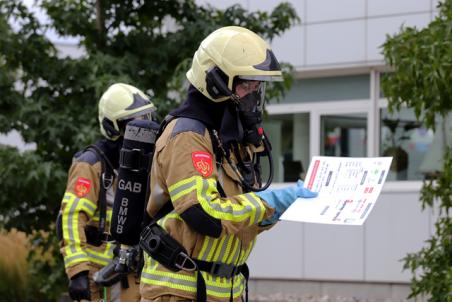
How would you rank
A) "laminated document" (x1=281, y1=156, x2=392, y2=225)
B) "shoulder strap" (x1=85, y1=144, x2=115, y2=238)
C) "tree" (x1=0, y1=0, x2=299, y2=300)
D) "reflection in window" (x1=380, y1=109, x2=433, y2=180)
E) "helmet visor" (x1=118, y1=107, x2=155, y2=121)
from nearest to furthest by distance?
"laminated document" (x1=281, y1=156, x2=392, y2=225) < "helmet visor" (x1=118, y1=107, x2=155, y2=121) < "shoulder strap" (x1=85, y1=144, x2=115, y2=238) < "tree" (x1=0, y1=0, x2=299, y2=300) < "reflection in window" (x1=380, y1=109, x2=433, y2=180)

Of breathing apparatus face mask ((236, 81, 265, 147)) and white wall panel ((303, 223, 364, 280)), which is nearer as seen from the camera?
breathing apparatus face mask ((236, 81, 265, 147))

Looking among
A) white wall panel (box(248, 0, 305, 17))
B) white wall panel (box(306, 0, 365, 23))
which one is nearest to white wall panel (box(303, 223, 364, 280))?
white wall panel (box(306, 0, 365, 23))

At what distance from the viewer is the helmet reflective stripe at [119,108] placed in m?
6.72

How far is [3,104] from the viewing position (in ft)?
31.5

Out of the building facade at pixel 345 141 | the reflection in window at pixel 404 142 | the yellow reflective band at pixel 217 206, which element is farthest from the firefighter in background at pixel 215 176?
the reflection in window at pixel 404 142

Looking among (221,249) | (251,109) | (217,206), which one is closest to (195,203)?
(217,206)

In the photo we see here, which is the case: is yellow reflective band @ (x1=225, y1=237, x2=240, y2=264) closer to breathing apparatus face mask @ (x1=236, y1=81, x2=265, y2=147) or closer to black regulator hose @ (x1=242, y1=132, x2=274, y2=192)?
black regulator hose @ (x1=242, y1=132, x2=274, y2=192)

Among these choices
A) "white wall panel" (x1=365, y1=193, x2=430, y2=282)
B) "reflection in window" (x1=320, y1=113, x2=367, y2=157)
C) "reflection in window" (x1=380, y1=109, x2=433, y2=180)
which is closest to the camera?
"white wall panel" (x1=365, y1=193, x2=430, y2=282)

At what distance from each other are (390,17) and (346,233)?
257cm

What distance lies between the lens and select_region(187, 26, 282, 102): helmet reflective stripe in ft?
14.8

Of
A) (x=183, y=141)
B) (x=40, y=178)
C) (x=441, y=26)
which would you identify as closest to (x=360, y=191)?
(x=183, y=141)

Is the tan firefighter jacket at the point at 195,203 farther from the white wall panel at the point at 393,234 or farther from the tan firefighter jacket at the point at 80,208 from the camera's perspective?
the white wall panel at the point at 393,234

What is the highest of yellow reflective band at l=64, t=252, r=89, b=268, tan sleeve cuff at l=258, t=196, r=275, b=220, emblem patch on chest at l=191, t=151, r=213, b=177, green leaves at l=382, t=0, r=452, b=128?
green leaves at l=382, t=0, r=452, b=128

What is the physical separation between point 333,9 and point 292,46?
0.70 meters
